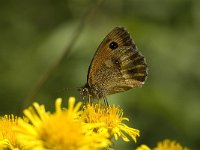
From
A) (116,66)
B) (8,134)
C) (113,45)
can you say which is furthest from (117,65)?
(8,134)

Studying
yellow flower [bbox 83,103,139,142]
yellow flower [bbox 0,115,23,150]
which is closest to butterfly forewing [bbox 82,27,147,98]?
yellow flower [bbox 83,103,139,142]

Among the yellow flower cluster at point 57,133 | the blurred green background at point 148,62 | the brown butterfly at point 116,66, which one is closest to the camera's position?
the yellow flower cluster at point 57,133

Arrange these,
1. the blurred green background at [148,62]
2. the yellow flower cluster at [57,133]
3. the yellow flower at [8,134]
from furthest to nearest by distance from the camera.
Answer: the blurred green background at [148,62] → the yellow flower at [8,134] → the yellow flower cluster at [57,133]

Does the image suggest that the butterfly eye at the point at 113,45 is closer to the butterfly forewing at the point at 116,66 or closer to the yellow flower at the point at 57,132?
the butterfly forewing at the point at 116,66

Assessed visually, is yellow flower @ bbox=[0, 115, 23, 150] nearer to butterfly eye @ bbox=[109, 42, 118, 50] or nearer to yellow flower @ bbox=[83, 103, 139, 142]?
yellow flower @ bbox=[83, 103, 139, 142]

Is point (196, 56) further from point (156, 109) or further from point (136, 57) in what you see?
point (136, 57)

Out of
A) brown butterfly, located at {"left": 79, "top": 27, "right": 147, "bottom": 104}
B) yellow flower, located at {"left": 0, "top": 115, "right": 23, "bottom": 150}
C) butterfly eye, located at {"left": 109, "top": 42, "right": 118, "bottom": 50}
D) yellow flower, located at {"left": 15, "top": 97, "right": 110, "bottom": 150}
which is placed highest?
butterfly eye, located at {"left": 109, "top": 42, "right": 118, "bottom": 50}

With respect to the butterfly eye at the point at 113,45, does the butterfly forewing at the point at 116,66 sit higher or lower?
lower

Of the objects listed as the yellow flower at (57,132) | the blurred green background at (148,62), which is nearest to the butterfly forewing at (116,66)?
the blurred green background at (148,62)

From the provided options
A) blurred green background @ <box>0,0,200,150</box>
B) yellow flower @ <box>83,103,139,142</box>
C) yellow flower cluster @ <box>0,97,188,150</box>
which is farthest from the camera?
blurred green background @ <box>0,0,200,150</box>
